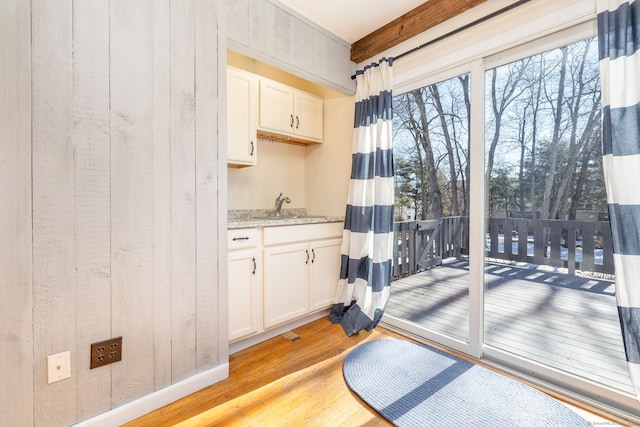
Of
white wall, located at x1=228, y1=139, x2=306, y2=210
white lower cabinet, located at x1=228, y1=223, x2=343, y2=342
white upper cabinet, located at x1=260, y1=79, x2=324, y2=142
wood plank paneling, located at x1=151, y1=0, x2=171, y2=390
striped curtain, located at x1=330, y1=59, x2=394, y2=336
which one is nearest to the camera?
wood plank paneling, located at x1=151, y1=0, x2=171, y2=390

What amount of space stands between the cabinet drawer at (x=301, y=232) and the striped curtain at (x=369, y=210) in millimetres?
138

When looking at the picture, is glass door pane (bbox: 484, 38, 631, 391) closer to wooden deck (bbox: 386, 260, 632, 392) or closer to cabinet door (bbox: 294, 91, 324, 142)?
wooden deck (bbox: 386, 260, 632, 392)

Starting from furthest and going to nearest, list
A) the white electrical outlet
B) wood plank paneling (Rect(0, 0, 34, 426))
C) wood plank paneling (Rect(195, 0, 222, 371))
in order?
wood plank paneling (Rect(195, 0, 222, 371)), the white electrical outlet, wood plank paneling (Rect(0, 0, 34, 426))

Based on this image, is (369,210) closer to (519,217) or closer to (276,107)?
(519,217)

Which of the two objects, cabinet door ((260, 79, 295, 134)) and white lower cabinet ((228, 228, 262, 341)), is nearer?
white lower cabinet ((228, 228, 262, 341))

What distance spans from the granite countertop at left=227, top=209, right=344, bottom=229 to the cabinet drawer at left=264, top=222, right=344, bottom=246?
0.13 ft

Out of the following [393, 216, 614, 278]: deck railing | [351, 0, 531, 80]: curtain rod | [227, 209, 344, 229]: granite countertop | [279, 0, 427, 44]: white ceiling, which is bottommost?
[393, 216, 614, 278]: deck railing

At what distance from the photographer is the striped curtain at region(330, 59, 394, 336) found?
7.77 ft

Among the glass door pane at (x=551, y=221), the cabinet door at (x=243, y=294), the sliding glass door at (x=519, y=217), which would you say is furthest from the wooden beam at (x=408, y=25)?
the cabinet door at (x=243, y=294)

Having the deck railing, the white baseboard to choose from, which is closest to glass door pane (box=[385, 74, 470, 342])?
the deck railing

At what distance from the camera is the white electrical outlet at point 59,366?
48.8 inches

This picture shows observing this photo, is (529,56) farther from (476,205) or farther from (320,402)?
(320,402)

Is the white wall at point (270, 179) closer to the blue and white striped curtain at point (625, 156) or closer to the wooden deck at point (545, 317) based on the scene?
the wooden deck at point (545, 317)

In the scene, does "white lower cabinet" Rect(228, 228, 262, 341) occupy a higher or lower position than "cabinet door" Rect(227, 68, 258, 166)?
lower
